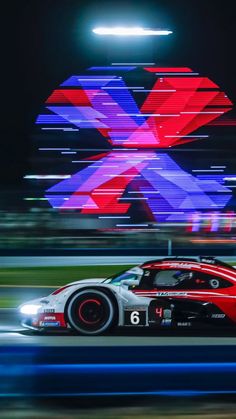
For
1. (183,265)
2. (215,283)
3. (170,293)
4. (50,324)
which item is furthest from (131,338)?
(215,283)

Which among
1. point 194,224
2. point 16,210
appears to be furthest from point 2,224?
point 194,224

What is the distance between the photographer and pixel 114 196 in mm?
56656

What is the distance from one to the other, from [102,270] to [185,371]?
54.0 ft

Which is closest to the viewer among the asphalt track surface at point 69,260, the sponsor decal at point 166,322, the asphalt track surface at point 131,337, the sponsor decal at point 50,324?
the asphalt track surface at point 131,337

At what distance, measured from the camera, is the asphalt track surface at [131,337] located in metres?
8.01

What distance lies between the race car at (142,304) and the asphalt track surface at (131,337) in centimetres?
15

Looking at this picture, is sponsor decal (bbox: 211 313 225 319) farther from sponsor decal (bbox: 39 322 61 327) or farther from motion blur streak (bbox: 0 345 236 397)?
motion blur streak (bbox: 0 345 236 397)

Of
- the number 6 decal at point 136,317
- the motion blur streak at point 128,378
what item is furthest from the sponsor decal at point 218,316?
the motion blur streak at point 128,378

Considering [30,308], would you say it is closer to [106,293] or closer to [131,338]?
[106,293]

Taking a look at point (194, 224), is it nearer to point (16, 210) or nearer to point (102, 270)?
point (16, 210)

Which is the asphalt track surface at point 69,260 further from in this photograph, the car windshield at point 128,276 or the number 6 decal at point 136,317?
the number 6 decal at point 136,317

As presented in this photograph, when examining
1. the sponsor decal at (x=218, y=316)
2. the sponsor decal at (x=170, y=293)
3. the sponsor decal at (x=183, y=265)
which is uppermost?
the sponsor decal at (x=183, y=265)

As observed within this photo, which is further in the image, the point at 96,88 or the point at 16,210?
the point at 96,88

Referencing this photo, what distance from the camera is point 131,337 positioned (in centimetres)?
847
